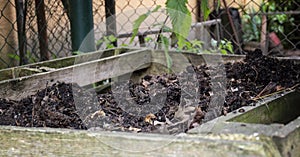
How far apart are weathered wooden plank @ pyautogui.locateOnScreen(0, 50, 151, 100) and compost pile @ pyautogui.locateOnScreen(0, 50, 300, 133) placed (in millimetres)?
75

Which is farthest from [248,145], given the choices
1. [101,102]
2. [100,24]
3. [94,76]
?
[100,24]

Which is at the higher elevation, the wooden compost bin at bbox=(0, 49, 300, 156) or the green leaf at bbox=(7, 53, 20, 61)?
the wooden compost bin at bbox=(0, 49, 300, 156)

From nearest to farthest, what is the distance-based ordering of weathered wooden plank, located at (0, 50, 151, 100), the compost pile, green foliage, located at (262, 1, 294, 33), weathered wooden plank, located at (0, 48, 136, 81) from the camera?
the compost pile < weathered wooden plank, located at (0, 50, 151, 100) < weathered wooden plank, located at (0, 48, 136, 81) < green foliage, located at (262, 1, 294, 33)

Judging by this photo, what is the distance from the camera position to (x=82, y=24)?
86.9 inches

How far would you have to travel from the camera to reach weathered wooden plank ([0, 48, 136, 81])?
5.48 ft

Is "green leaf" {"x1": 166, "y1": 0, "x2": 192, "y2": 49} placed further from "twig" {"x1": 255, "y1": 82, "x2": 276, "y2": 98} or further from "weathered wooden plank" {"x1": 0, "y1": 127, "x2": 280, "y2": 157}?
"weathered wooden plank" {"x1": 0, "y1": 127, "x2": 280, "y2": 157}

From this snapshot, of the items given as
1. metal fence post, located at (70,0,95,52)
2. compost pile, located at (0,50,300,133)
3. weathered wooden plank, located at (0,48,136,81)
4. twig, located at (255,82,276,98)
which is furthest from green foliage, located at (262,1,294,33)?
twig, located at (255,82,276,98)

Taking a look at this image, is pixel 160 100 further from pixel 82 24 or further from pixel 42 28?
pixel 42 28

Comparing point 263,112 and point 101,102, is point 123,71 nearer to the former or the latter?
point 101,102

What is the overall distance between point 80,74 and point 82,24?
560mm

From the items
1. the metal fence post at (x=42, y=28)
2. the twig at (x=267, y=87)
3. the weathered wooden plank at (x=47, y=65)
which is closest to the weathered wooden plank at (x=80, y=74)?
the weathered wooden plank at (x=47, y=65)

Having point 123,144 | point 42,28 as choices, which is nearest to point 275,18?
point 42,28

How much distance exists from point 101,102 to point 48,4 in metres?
1.56

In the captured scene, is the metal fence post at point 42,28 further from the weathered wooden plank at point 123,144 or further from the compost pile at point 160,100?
the weathered wooden plank at point 123,144
